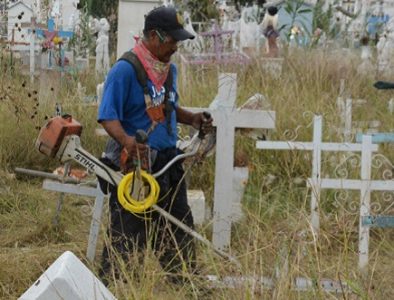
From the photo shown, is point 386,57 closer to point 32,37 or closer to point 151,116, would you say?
point 32,37

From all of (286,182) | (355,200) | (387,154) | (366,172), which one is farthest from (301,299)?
(387,154)

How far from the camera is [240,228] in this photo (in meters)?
5.47

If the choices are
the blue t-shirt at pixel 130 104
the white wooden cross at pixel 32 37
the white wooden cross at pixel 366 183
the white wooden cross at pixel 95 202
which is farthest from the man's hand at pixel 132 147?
the white wooden cross at pixel 32 37

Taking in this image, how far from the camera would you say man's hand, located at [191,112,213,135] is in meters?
4.53

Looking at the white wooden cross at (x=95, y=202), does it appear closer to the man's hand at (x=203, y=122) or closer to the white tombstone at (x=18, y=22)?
the man's hand at (x=203, y=122)

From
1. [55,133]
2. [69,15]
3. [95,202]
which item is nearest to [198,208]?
[95,202]

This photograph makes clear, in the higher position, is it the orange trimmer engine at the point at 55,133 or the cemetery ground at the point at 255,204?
the orange trimmer engine at the point at 55,133

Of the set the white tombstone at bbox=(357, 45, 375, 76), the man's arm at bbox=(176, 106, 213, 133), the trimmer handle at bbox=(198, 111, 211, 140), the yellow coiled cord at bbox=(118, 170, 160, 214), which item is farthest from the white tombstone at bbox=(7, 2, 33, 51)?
the yellow coiled cord at bbox=(118, 170, 160, 214)

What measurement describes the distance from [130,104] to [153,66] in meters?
0.22

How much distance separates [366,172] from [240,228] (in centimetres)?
89

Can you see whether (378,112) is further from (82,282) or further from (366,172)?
(82,282)

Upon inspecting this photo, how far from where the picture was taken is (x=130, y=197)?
160 inches

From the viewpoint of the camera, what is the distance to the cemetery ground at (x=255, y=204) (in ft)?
11.4

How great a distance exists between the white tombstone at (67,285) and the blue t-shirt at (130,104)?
1.28 meters
